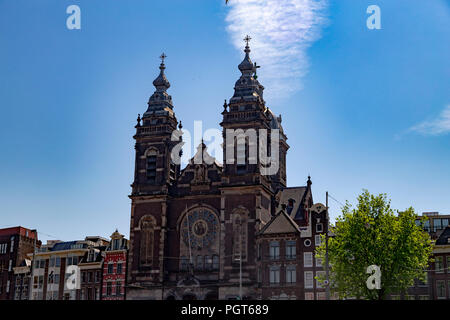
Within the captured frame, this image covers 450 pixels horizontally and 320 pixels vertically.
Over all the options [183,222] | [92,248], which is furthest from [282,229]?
[92,248]

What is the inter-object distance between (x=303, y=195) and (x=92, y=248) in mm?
33077

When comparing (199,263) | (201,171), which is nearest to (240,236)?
(199,263)

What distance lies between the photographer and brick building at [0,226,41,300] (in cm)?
9881

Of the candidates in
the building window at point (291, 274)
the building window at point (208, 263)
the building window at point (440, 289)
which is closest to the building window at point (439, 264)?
the building window at point (440, 289)

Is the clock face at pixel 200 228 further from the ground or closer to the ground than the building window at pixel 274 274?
further from the ground

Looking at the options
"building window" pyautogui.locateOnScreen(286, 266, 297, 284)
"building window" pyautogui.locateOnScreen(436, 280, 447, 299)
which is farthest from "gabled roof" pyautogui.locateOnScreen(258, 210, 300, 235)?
"building window" pyautogui.locateOnScreen(436, 280, 447, 299)

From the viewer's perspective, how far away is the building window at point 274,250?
2793 inches

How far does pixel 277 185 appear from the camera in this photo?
90875 millimetres

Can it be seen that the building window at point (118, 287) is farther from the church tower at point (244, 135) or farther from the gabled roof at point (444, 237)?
the gabled roof at point (444, 237)

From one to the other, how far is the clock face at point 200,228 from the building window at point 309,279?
522 inches

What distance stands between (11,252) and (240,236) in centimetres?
4740

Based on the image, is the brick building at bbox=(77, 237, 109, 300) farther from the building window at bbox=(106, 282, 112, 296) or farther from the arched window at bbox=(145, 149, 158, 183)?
the arched window at bbox=(145, 149, 158, 183)

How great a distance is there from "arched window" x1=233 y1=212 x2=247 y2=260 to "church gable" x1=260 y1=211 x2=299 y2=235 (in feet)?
8.55
